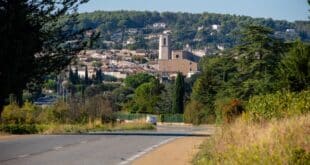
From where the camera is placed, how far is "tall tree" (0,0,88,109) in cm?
883

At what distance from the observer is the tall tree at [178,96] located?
413 feet

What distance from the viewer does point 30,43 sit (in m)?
9.10

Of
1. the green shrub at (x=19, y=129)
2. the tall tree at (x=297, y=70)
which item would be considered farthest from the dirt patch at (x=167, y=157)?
the tall tree at (x=297, y=70)

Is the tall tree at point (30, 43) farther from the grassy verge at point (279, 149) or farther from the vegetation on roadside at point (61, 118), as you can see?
the vegetation on roadside at point (61, 118)

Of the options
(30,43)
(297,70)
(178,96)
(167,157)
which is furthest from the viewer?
(178,96)

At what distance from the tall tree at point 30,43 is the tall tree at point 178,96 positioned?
377 feet

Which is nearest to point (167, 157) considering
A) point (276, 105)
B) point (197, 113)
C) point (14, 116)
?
point (276, 105)

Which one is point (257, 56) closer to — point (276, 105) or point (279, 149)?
point (276, 105)

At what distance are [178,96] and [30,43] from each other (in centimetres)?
11945

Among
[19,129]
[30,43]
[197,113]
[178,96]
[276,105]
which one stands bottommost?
[197,113]

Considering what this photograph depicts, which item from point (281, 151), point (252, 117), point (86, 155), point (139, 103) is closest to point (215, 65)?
point (139, 103)

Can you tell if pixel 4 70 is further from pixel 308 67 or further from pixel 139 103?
pixel 139 103

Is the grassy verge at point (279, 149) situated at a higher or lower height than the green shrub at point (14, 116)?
higher

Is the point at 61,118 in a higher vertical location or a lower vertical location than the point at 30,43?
lower
